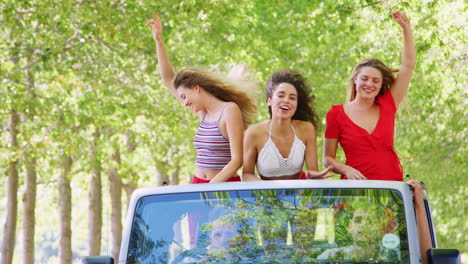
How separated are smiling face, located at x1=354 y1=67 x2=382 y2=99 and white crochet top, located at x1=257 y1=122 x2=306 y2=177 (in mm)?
620

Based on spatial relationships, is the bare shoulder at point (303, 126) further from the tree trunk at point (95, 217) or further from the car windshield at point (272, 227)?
the tree trunk at point (95, 217)

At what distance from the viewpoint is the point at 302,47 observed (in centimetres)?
2166

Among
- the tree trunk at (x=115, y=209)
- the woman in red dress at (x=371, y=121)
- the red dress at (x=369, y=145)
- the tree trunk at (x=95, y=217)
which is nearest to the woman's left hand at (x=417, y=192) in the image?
the woman in red dress at (x=371, y=121)

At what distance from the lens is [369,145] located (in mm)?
6395

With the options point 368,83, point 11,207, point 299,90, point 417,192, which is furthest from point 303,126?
point 11,207

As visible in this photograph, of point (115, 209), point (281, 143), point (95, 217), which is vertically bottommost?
point (281, 143)

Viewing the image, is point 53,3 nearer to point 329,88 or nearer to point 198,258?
point 329,88

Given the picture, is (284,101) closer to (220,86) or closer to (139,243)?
(220,86)

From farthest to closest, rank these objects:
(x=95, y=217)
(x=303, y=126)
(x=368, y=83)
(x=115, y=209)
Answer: (x=115, y=209) < (x=95, y=217) < (x=368, y=83) < (x=303, y=126)

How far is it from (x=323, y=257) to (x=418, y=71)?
534 inches

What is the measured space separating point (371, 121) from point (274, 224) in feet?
5.96

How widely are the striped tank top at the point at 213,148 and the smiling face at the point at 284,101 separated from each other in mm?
409

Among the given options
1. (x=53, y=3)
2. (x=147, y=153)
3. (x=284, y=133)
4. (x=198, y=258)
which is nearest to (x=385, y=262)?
(x=198, y=258)

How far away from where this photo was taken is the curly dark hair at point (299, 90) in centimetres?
657
